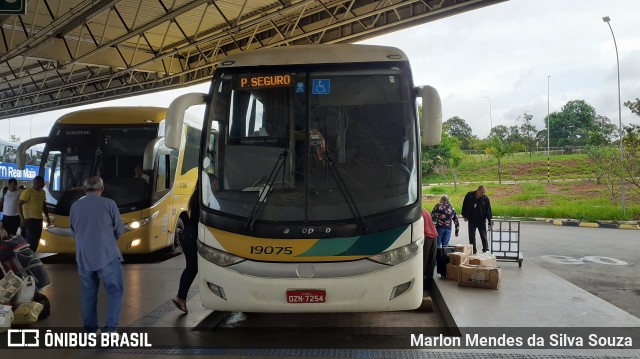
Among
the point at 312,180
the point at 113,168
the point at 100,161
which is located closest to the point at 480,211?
the point at 312,180

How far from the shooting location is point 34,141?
36.2ft

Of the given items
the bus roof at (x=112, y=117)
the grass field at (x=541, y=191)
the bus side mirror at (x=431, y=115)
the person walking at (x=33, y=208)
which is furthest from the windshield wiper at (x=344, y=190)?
the grass field at (x=541, y=191)

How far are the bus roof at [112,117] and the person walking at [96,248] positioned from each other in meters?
Answer: 6.13

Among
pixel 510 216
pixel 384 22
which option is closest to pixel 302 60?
pixel 384 22

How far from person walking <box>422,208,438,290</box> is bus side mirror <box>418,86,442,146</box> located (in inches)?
85.0

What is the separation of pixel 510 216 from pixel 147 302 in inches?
938

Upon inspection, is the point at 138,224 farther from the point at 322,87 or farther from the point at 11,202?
the point at 322,87

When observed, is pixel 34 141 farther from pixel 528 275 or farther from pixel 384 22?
pixel 528 275

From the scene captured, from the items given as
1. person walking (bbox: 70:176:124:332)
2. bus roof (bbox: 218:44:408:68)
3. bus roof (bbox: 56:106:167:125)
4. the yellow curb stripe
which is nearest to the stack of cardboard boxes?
bus roof (bbox: 218:44:408:68)

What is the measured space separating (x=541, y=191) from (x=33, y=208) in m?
31.0

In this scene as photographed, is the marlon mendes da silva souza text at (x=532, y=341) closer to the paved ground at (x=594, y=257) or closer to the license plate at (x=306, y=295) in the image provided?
the license plate at (x=306, y=295)

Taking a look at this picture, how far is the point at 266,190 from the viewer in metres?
5.62

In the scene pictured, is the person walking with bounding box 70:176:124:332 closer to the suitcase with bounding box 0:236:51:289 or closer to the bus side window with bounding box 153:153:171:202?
the suitcase with bounding box 0:236:51:289

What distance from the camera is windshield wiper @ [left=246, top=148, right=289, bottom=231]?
18.1 feet
